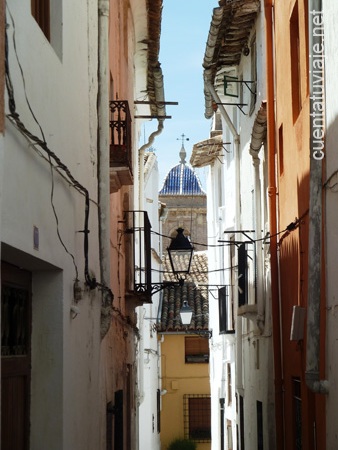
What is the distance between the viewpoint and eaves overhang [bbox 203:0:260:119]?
58.3 ft

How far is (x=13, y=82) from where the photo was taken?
675 centimetres

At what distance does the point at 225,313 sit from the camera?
22.9 metres

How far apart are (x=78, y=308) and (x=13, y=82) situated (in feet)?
10.2

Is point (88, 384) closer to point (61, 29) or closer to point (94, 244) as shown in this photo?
point (94, 244)

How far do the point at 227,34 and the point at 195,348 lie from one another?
18.4m

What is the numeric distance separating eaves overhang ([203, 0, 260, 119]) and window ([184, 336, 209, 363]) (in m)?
15.3

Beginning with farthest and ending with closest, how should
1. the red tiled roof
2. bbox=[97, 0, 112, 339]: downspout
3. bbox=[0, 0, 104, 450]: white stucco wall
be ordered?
the red tiled roof, bbox=[97, 0, 112, 339]: downspout, bbox=[0, 0, 104, 450]: white stucco wall

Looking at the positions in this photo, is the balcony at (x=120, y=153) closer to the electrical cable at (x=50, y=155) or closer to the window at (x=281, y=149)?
the electrical cable at (x=50, y=155)

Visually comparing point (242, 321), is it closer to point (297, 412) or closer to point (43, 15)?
point (297, 412)

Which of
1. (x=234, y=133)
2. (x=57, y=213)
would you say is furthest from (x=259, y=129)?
(x=57, y=213)

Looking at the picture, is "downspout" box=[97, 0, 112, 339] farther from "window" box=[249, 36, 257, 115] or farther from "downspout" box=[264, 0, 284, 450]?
"window" box=[249, 36, 257, 115]

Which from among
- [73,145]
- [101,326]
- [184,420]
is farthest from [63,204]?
[184,420]

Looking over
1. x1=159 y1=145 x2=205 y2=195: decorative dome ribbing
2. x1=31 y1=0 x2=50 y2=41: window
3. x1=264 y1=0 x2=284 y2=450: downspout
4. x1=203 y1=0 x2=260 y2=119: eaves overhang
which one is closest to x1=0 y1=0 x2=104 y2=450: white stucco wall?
x1=31 y1=0 x2=50 y2=41: window

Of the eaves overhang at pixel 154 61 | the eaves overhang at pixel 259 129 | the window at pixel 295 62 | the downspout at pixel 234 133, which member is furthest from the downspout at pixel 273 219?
the downspout at pixel 234 133
